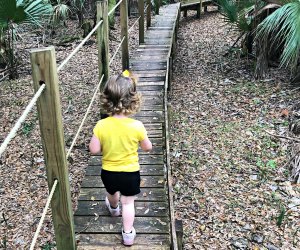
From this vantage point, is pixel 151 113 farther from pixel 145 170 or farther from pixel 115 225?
pixel 115 225

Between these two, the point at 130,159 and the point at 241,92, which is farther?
the point at 241,92

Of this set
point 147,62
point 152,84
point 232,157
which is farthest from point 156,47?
point 232,157

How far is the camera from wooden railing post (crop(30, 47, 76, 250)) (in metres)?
2.01

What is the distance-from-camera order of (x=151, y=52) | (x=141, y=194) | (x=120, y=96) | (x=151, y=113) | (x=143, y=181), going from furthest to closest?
(x=151, y=52), (x=151, y=113), (x=143, y=181), (x=141, y=194), (x=120, y=96)

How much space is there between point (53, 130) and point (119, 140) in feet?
2.12

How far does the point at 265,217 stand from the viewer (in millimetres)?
4090

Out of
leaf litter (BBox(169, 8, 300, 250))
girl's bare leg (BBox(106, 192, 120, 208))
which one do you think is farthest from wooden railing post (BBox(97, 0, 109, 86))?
girl's bare leg (BBox(106, 192, 120, 208))

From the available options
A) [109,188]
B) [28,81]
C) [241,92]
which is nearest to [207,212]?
[109,188]

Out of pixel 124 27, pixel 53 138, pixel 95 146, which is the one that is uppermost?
pixel 124 27

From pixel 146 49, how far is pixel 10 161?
3783 millimetres

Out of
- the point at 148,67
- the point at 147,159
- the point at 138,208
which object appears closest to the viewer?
the point at 138,208

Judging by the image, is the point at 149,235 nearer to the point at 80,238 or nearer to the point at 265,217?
the point at 80,238

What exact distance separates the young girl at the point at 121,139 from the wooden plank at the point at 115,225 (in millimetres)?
192

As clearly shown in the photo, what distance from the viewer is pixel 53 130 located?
2.12 m
